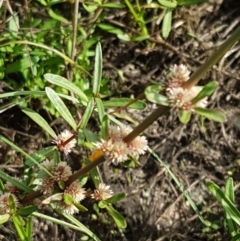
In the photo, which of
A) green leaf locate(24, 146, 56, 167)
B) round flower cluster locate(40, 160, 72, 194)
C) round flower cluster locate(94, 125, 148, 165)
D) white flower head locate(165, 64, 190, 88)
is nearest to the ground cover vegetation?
green leaf locate(24, 146, 56, 167)

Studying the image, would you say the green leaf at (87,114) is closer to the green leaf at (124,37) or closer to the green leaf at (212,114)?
the green leaf at (212,114)

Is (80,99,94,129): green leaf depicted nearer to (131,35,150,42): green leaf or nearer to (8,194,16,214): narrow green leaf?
(8,194,16,214): narrow green leaf

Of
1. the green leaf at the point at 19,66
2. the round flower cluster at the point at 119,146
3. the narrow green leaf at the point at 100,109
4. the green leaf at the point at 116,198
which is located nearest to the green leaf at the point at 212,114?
the round flower cluster at the point at 119,146

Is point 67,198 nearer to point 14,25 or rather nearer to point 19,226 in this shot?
point 19,226

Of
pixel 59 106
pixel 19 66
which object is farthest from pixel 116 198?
pixel 19 66

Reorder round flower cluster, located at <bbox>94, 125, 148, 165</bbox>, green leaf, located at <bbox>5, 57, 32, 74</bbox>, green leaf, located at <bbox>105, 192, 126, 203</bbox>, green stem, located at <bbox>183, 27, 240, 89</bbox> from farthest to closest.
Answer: green leaf, located at <bbox>5, 57, 32, 74</bbox> → green leaf, located at <bbox>105, 192, 126, 203</bbox> → round flower cluster, located at <bbox>94, 125, 148, 165</bbox> → green stem, located at <bbox>183, 27, 240, 89</bbox>
